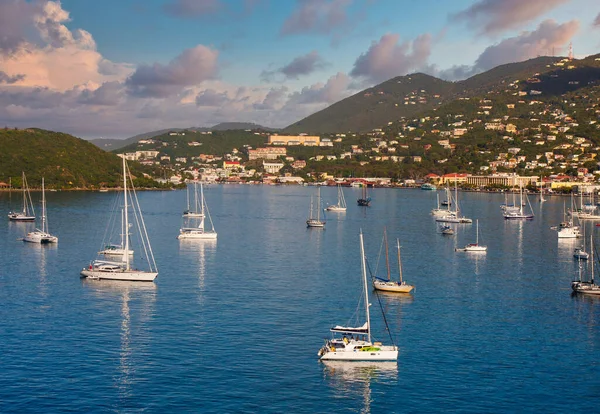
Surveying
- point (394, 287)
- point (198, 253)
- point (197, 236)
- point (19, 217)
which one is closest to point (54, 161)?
point (19, 217)

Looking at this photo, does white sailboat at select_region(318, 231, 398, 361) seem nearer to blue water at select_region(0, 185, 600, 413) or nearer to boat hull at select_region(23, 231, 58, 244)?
blue water at select_region(0, 185, 600, 413)

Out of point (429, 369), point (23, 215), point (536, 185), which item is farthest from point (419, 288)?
point (536, 185)

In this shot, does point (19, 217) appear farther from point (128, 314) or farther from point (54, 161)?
point (54, 161)

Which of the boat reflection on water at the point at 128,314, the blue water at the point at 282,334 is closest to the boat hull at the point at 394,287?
the blue water at the point at 282,334

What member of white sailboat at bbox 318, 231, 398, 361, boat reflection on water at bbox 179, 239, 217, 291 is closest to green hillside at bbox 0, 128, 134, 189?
boat reflection on water at bbox 179, 239, 217, 291

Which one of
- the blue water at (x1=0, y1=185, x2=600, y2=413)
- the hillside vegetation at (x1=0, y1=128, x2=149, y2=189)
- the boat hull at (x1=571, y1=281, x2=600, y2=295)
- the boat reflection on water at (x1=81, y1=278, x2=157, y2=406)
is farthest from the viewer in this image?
the hillside vegetation at (x1=0, y1=128, x2=149, y2=189)
